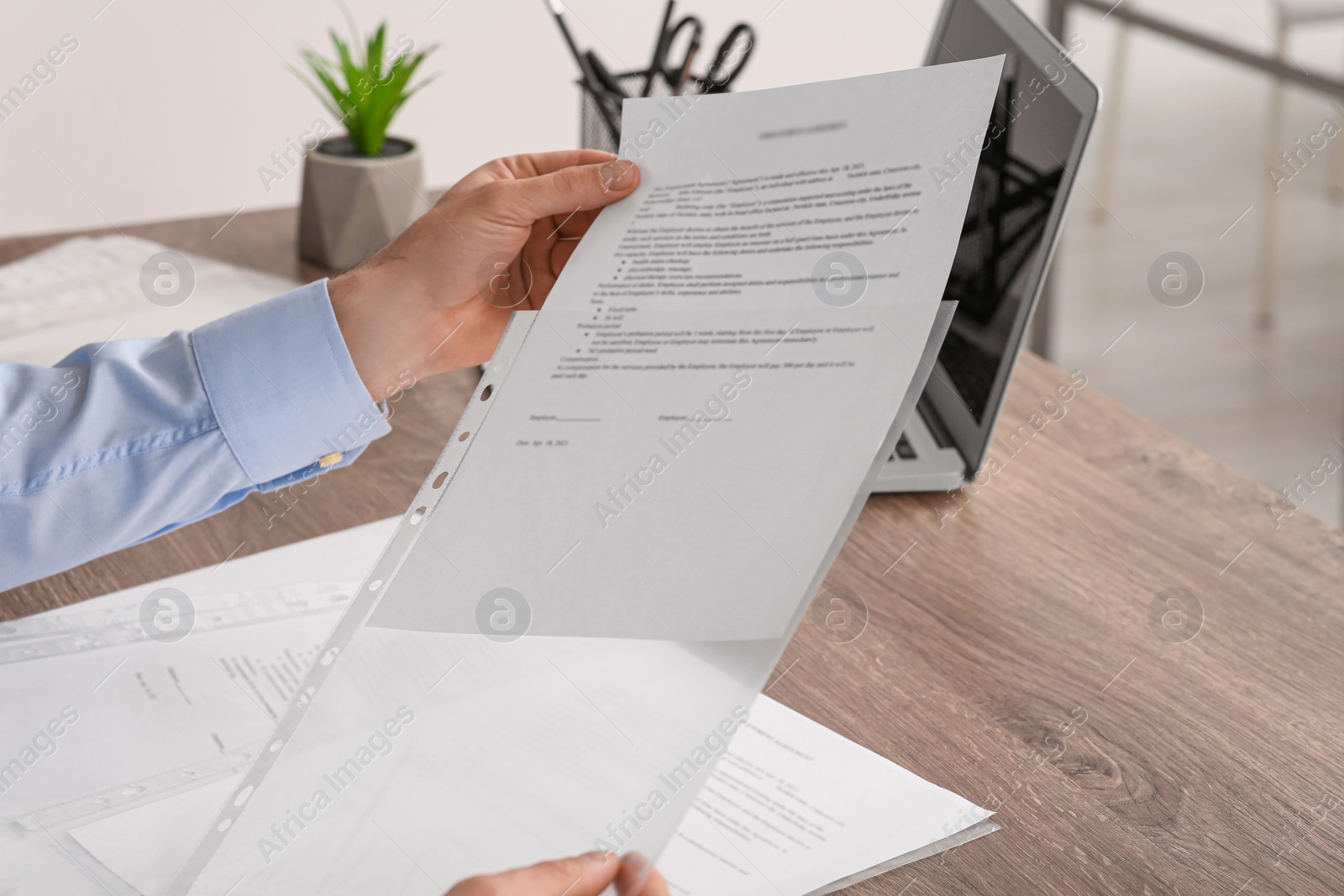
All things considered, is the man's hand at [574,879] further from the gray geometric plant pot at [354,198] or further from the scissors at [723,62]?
the gray geometric plant pot at [354,198]

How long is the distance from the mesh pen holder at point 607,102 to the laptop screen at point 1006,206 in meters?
0.31

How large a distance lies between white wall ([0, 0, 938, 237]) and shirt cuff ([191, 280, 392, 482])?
4.96ft

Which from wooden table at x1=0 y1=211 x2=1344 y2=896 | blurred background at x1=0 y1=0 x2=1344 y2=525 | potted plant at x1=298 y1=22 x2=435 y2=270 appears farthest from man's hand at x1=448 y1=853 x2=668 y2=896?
blurred background at x1=0 y1=0 x2=1344 y2=525

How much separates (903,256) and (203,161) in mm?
1964

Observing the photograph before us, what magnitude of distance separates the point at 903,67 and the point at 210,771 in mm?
2099

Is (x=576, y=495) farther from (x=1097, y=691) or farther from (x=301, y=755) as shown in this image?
(x=1097, y=691)

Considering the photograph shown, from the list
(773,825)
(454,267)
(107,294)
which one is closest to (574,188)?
(454,267)

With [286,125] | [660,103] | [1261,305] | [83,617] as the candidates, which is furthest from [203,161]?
[1261,305]

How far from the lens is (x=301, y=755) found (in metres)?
0.59

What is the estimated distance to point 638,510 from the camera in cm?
54

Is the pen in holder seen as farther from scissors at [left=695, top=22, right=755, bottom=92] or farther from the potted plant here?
the potted plant

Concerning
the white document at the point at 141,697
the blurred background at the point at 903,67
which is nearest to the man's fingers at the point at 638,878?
the white document at the point at 141,697

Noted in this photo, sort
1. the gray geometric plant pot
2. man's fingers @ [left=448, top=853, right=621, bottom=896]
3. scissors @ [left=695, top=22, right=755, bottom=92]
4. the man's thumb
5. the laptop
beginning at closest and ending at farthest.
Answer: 1. man's fingers @ [left=448, top=853, right=621, bottom=896]
2. the man's thumb
3. the laptop
4. scissors @ [left=695, top=22, right=755, bottom=92]
5. the gray geometric plant pot

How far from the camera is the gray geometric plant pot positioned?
1249 millimetres
